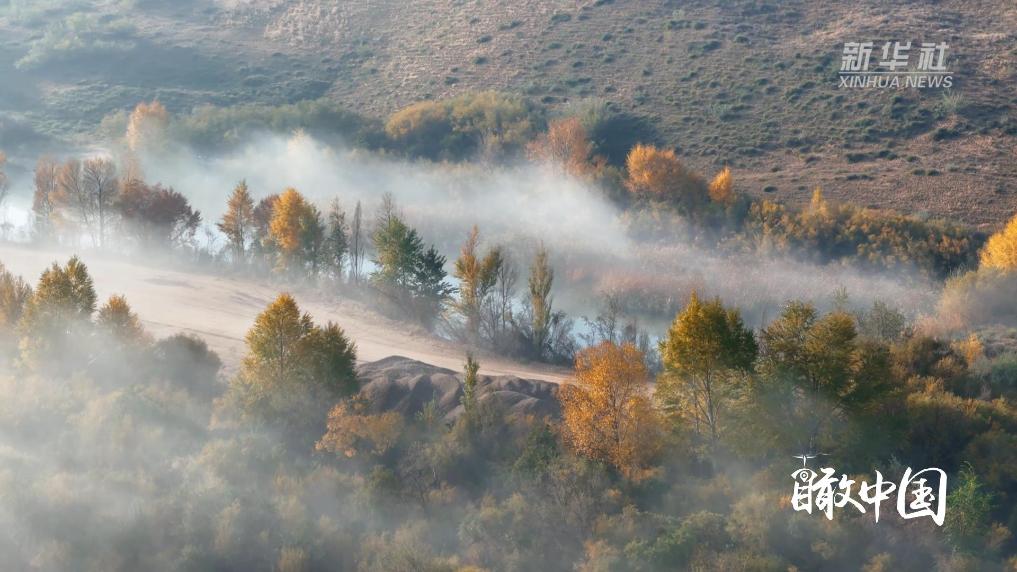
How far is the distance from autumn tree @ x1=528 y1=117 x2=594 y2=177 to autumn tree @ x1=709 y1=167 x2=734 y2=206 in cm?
857

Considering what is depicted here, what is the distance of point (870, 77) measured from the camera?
79.5 meters

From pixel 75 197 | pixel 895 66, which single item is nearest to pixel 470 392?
pixel 75 197

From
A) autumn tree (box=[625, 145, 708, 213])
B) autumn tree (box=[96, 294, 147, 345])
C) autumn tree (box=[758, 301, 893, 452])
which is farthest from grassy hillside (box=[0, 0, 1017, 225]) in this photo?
autumn tree (box=[96, 294, 147, 345])

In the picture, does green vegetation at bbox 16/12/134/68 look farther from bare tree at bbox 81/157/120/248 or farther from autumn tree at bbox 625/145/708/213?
autumn tree at bbox 625/145/708/213

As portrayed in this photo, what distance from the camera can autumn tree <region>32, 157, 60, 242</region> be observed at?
62.7 meters

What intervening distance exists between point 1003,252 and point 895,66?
28.2m

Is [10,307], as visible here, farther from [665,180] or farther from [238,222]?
[665,180]

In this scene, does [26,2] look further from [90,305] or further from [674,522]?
[674,522]

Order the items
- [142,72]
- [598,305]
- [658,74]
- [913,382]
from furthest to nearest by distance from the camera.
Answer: [142,72] < [658,74] < [598,305] < [913,382]

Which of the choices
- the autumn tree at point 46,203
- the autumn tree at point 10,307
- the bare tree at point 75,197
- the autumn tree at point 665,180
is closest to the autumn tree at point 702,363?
the autumn tree at point 10,307

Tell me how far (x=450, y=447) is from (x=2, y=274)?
2313 cm

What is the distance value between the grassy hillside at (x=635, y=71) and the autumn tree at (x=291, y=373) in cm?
4035

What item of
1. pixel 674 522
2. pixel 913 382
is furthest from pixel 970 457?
pixel 674 522

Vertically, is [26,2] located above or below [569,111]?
above
